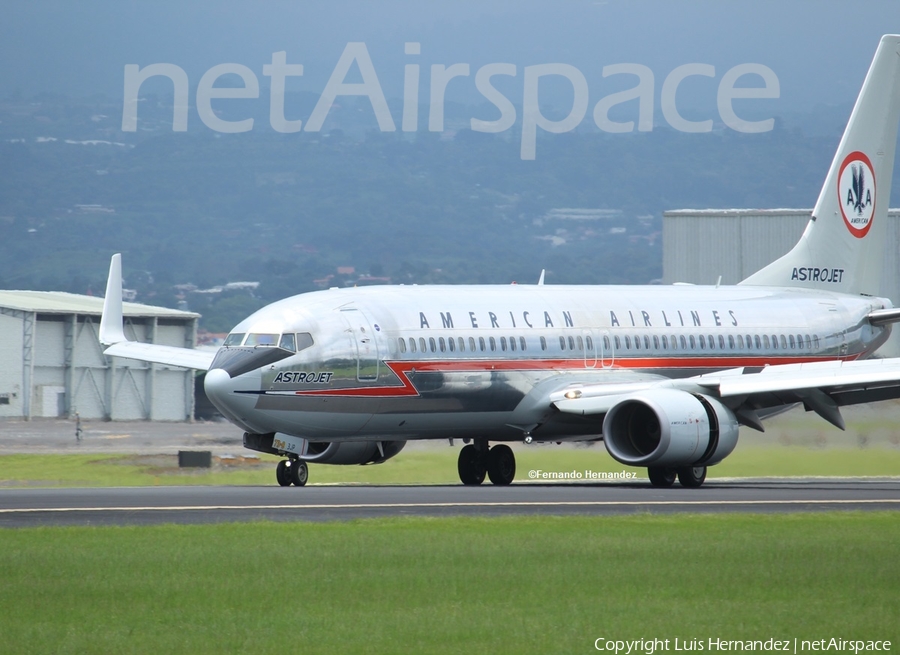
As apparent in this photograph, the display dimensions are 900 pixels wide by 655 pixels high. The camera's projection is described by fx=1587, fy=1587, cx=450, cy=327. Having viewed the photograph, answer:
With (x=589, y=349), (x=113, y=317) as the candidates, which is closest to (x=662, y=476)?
(x=589, y=349)

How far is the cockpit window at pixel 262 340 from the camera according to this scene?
31.3 metres

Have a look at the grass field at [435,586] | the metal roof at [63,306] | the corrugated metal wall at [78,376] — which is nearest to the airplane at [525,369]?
the grass field at [435,586]

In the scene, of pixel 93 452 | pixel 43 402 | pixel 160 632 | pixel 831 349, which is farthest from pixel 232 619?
pixel 43 402

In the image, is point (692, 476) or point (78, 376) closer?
point (692, 476)

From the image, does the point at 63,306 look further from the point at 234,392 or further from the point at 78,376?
the point at 234,392

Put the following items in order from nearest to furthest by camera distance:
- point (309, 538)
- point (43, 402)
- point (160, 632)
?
point (160, 632) < point (309, 538) < point (43, 402)

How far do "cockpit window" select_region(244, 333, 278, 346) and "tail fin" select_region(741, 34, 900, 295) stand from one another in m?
16.6

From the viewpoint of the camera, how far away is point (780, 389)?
3250 cm

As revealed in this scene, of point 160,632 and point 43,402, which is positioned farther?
point 43,402

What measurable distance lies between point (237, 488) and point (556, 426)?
7.71m

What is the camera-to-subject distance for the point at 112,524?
72.0 feet

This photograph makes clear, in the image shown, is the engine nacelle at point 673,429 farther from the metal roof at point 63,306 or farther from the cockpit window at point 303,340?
the metal roof at point 63,306

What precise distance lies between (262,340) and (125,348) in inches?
345

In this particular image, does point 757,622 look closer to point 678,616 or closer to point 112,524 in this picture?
point 678,616
